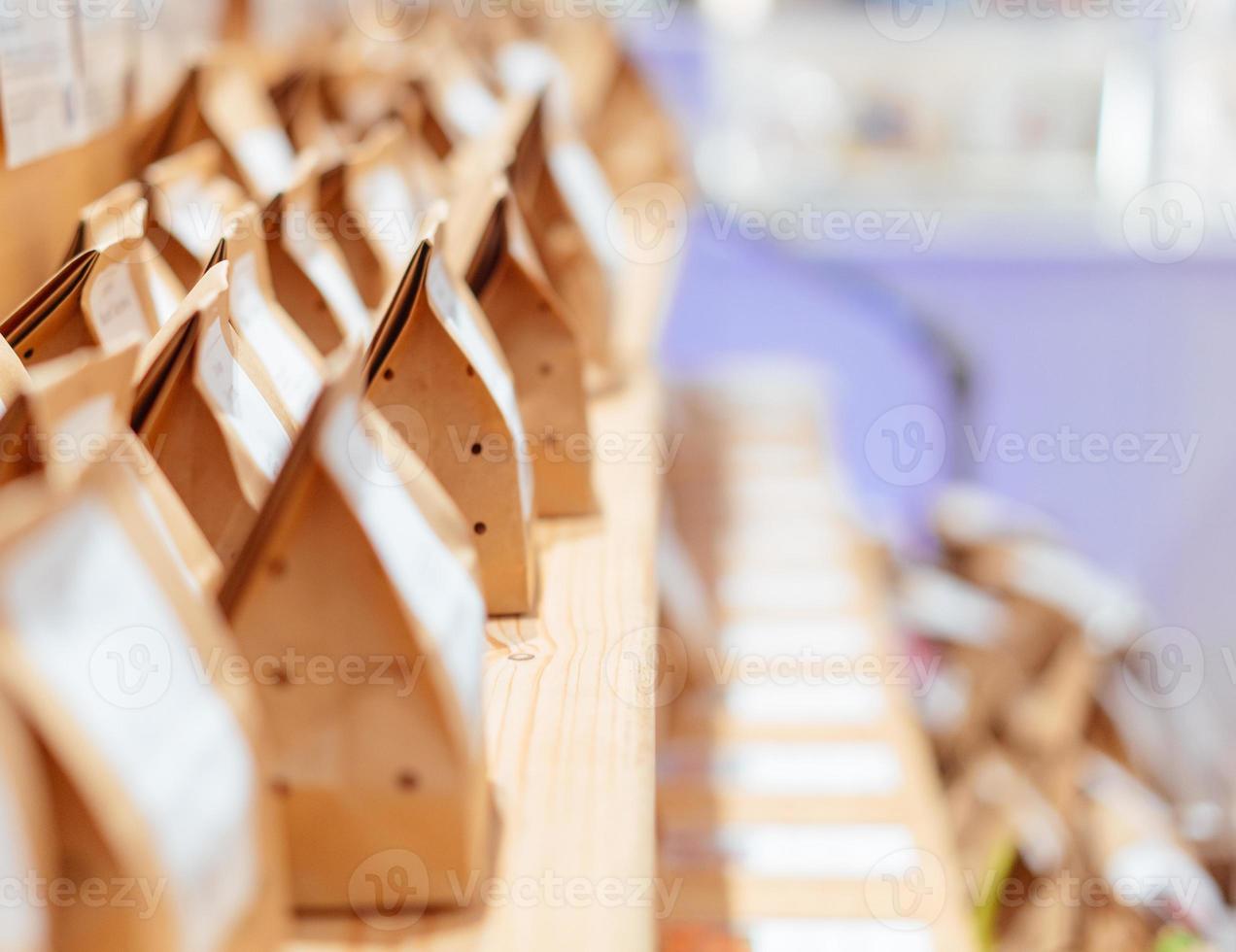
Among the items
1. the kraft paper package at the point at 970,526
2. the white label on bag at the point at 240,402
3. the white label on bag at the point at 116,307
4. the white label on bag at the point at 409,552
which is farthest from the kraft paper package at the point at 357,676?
the kraft paper package at the point at 970,526

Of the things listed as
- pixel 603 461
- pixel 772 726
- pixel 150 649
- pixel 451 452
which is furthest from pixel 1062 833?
pixel 150 649

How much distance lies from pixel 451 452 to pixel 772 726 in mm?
993

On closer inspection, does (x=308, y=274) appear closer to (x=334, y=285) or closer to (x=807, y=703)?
(x=334, y=285)

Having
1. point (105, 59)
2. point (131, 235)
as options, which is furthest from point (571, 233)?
point (131, 235)

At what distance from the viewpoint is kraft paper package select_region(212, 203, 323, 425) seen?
2.45ft

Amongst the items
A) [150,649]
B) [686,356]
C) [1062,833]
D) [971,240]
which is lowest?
[1062,833]

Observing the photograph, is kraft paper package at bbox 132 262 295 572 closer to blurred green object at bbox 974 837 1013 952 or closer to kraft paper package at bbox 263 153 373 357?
kraft paper package at bbox 263 153 373 357

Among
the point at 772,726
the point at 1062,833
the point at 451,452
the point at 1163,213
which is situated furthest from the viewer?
the point at 1163,213

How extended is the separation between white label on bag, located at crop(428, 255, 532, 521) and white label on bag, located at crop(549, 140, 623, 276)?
0.47 metres

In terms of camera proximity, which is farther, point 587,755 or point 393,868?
point 587,755

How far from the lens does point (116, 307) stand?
0.77 m

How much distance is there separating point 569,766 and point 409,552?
0.18 meters

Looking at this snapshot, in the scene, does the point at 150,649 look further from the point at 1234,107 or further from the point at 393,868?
the point at 1234,107

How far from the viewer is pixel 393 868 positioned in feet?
1.88
